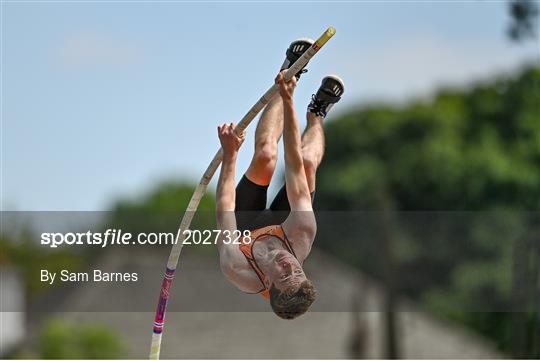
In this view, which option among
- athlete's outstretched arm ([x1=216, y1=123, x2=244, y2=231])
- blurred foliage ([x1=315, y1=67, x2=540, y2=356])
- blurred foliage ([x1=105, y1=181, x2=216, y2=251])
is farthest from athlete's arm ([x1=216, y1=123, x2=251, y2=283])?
blurred foliage ([x1=315, y1=67, x2=540, y2=356])

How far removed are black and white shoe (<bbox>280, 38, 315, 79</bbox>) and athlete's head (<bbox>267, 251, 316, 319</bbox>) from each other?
1139 millimetres

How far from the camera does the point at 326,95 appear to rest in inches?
310

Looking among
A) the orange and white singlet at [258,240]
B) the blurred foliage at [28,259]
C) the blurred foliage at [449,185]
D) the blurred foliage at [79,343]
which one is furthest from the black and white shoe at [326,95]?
the blurred foliage at [79,343]

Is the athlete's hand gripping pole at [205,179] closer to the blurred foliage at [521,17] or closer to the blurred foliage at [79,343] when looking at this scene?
the blurred foliage at [521,17]

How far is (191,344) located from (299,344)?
3279 mm

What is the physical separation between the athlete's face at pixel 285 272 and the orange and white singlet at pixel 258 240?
0.26 feet

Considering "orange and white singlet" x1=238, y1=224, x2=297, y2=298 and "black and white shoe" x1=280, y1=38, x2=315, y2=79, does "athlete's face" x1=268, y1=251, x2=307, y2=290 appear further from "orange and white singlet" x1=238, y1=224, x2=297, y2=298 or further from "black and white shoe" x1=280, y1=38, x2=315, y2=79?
"black and white shoe" x1=280, y1=38, x2=315, y2=79

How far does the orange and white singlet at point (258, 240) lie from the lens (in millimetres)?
7590

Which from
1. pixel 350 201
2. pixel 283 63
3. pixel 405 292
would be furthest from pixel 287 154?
pixel 350 201

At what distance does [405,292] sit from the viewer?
126 ft

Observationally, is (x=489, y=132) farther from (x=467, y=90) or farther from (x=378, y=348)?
(x=378, y=348)

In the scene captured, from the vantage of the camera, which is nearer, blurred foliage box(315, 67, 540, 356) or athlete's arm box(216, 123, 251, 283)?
athlete's arm box(216, 123, 251, 283)

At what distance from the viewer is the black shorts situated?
25.4ft

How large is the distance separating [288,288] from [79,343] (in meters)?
29.6
